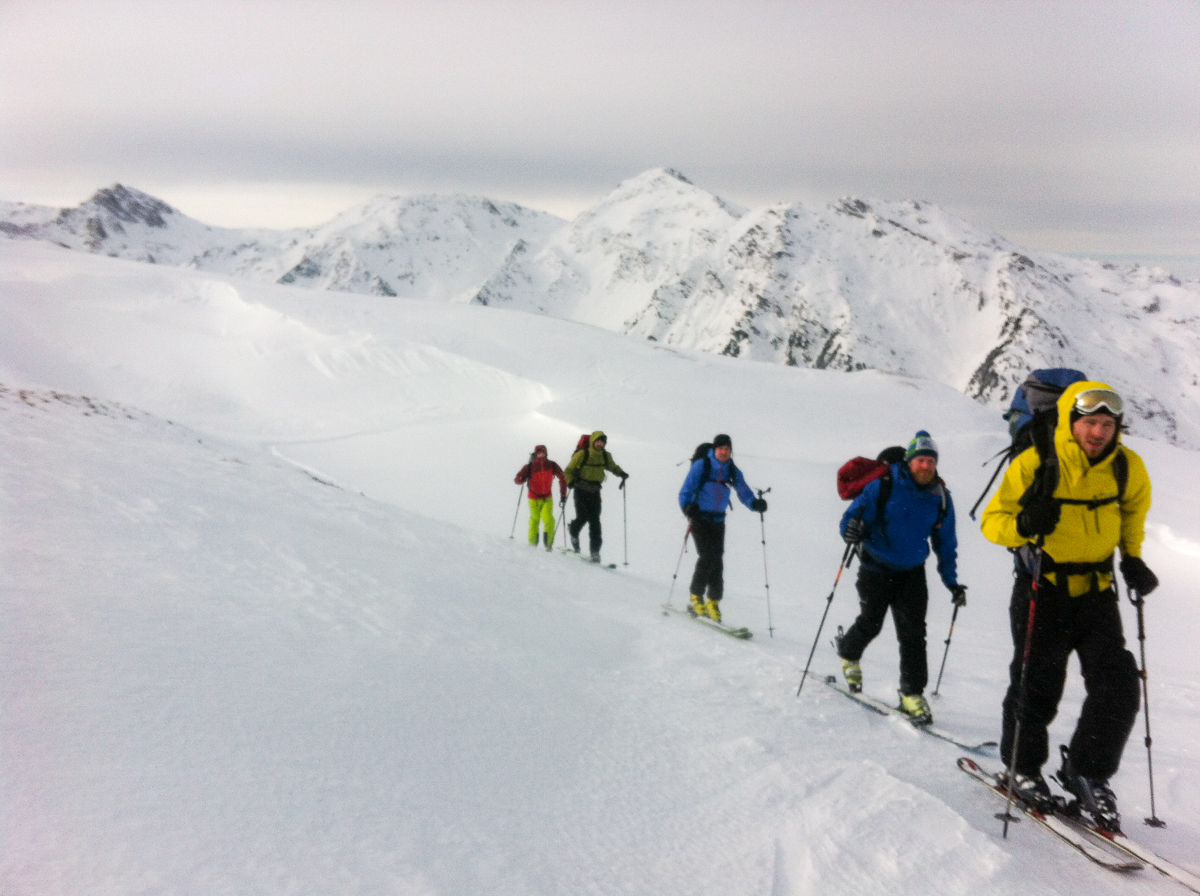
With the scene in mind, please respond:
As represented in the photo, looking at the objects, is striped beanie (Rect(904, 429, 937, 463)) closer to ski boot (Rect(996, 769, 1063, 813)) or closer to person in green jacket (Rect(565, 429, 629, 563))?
ski boot (Rect(996, 769, 1063, 813))

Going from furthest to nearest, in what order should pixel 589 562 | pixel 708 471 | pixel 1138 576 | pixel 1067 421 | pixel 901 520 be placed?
pixel 589 562 → pixel 708 471 → pixel 901 520 → pixel 1138 576 → pixel 1067 421

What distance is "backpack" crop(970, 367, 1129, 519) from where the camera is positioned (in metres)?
3.65

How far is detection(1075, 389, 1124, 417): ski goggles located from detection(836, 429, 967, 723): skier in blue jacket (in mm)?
1587

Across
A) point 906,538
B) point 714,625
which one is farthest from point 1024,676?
point 714,625

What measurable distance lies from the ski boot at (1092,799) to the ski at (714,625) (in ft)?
11.7

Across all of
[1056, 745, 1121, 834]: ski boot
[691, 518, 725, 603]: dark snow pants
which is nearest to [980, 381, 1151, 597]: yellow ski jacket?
[1056, 745, 1121, 834]: ski boot

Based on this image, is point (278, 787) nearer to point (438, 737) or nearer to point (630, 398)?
point (438, 737)

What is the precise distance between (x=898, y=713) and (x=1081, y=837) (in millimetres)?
1690

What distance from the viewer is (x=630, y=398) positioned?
91.7ft

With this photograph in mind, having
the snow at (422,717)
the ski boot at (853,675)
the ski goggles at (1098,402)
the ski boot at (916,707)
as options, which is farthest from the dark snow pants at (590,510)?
the ski goggles at (1098,402)

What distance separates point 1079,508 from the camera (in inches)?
144

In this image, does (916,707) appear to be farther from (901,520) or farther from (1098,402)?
(1098,402)

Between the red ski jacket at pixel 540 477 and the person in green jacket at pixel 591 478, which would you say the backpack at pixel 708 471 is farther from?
the red ski jacket at pixel 540 477

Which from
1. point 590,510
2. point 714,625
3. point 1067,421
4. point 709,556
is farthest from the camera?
point 590,510
